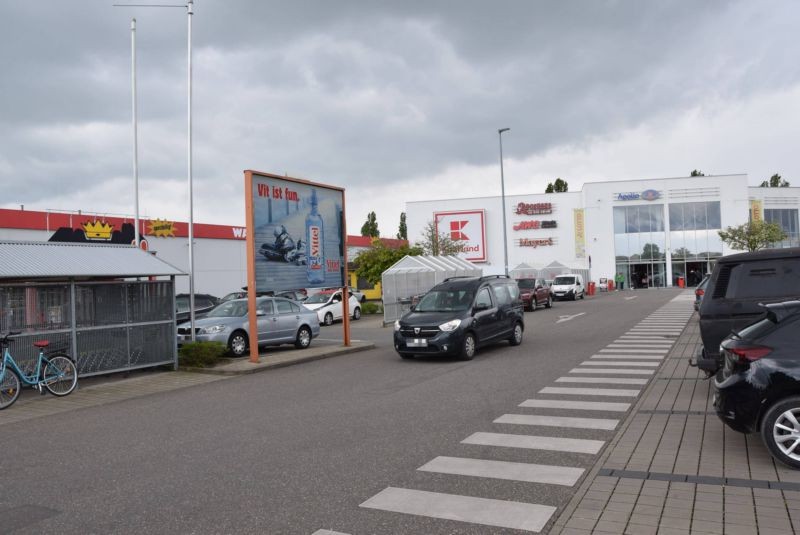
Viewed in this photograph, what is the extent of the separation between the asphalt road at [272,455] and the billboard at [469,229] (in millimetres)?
59728

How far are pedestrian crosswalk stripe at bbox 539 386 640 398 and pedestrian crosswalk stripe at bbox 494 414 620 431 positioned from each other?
1.63 m

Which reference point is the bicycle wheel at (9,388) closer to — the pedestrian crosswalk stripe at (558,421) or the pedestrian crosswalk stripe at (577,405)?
the pedestrian crosswalk stripe at (558,421)

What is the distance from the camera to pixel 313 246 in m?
16.2

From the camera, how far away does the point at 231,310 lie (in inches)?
651

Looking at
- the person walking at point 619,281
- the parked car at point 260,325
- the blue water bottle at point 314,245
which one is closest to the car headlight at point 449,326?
the blue water bottle at point 314,245

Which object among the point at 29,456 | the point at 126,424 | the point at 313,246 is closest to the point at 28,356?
the point at 126,424

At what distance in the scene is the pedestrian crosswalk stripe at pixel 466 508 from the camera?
459 centimetres

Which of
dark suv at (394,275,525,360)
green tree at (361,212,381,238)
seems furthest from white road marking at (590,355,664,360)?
green tree at (361,212,381,238)

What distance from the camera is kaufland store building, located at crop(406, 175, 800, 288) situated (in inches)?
2532

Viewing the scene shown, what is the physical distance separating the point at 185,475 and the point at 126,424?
302 cm

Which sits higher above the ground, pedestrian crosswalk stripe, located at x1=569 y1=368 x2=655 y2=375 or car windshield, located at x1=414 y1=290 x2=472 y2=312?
car windshield, located at x1=414 y1=290 x2=472 y2=312

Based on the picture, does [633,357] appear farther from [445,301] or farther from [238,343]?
[238,343]

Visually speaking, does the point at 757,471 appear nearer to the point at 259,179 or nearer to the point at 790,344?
the point at 790,344

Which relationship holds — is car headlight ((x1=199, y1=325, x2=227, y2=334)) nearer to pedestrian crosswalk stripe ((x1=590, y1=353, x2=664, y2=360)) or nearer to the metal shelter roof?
the metal shelter roof
